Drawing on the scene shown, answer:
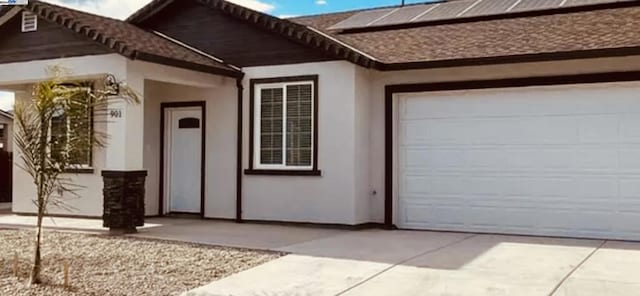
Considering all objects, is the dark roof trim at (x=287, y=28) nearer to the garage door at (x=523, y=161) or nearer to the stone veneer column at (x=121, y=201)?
the garage door at (x=523, y=161)

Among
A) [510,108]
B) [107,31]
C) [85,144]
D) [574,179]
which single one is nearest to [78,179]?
[107,31]

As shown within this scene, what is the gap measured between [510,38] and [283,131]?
4432 mm

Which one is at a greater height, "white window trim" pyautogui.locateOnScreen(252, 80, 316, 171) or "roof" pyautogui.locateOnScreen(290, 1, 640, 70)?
"roof" pyautogui.locateOnScreen(290, 1, 640, 70)

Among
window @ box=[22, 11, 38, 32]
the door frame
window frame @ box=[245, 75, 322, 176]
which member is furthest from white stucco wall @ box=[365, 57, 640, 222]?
window @ box=[22, 11, 38, 32]

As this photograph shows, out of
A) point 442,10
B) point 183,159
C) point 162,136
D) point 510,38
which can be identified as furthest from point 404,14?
point 162,136

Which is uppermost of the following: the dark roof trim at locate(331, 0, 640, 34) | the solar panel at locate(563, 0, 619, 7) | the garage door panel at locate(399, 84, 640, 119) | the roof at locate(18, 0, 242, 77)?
the solar panel at locate(563, 0, 619, 7)

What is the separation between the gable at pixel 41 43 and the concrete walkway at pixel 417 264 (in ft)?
10.2

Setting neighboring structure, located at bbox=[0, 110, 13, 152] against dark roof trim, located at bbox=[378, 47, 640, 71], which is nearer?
dark roof trim, located at bbox=[378, 47, 640, 71]

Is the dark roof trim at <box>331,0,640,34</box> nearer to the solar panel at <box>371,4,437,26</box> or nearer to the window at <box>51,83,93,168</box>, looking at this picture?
the solar panel at <box>371,4,437,26</box>

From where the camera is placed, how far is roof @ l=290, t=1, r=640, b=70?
10609 millimetres

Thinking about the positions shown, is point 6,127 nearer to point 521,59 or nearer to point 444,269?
point 521,59

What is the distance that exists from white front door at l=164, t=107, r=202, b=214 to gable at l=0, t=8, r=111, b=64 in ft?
9.21

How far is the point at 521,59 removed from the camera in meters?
10.8

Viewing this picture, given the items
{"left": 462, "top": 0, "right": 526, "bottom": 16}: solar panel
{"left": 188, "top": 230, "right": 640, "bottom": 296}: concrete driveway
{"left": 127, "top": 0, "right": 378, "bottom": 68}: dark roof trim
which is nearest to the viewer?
{"left": 188, "top": 230, "right": 640, "bottom": 296}: concrete driveway
